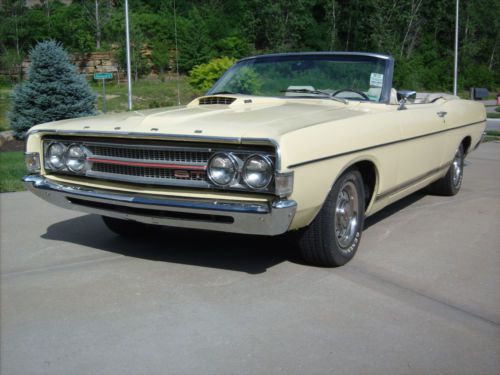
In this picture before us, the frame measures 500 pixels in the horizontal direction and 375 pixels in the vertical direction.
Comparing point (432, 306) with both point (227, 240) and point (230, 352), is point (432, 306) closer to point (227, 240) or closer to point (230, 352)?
point (230, 352)

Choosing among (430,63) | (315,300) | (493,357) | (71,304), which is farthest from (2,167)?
(430,63)

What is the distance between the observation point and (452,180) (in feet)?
22.0

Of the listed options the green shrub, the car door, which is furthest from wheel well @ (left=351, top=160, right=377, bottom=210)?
the green shrub

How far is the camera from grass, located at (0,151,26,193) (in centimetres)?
736

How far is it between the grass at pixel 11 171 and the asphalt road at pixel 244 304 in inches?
79.5

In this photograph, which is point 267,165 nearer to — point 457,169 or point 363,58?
point 363,58

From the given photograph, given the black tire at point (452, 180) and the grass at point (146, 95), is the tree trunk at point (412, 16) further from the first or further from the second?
the black tire at point (452, 180)

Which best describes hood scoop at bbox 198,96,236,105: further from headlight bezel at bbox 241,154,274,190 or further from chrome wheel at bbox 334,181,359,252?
headlight bezel at bbox 241,154,274,190

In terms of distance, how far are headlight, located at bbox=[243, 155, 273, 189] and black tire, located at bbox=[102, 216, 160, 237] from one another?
165 centimetres

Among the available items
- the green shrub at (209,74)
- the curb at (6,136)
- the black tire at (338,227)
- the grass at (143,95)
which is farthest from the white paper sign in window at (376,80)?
the grass at (143,95)

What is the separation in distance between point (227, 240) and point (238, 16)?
Answer: 3368 centimetres

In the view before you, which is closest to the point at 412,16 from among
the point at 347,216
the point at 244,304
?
the point at 347,216

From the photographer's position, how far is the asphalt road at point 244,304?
9.53ft

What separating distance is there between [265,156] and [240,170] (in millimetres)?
189
